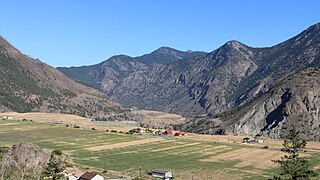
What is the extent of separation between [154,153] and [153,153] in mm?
267

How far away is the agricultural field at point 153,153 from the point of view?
86.9m

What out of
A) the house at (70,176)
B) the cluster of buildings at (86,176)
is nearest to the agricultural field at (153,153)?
the cluster of buildings at (86,176)

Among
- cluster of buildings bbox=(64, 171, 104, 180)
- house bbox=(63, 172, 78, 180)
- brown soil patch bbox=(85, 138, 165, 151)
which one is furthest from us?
brown soil patch bbox=(85, 138, 165, 151)

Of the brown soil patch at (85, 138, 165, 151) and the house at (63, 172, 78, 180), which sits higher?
the brown soil patch at (85, 138, 165, 151)

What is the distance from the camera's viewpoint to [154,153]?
113188 millimetres

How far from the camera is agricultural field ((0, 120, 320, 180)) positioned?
285 feet

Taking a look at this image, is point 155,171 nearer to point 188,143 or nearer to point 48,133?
point 188,143

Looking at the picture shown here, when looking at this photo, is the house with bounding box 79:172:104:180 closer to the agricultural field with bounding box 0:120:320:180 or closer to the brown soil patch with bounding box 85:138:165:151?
the agricultural field with bounding box 0:120:320:180

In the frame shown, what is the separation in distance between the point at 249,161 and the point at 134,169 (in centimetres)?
2799

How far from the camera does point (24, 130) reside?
524 feet

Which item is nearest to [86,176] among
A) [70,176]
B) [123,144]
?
[70,176]

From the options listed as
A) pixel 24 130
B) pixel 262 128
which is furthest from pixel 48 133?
pixel 262 128

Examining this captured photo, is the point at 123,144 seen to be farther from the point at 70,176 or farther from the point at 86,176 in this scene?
the point at 86,176

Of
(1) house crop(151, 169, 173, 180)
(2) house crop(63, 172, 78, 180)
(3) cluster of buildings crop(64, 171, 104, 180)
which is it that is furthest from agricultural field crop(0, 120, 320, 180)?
(2) house crop(63, 172, 78, 180)
